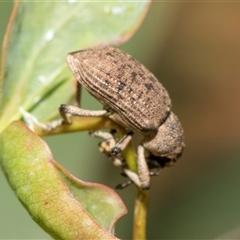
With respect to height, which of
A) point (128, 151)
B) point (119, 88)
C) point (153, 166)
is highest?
point (119, 88)

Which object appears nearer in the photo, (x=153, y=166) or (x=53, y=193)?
(x=53, y=193)

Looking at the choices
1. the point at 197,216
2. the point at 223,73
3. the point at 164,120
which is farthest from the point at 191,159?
the point at 164,120

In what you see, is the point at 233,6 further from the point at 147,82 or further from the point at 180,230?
the point at 147,82

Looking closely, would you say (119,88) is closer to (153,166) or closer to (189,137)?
(153,166)

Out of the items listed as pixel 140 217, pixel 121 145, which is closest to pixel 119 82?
pixel 121 145

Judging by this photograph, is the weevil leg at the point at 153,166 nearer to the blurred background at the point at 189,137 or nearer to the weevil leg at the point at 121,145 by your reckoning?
the weevil leg at the point at 121,145
